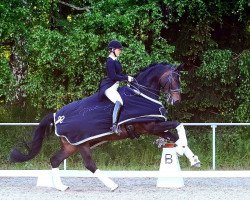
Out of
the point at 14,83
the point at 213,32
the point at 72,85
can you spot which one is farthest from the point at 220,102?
the point at 14,83

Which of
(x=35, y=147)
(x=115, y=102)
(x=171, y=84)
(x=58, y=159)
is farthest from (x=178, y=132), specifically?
(x=35, y=147)

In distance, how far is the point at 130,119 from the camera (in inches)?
471

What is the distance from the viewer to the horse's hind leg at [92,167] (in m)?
12.0

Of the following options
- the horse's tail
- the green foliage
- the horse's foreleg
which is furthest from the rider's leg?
the green foliage

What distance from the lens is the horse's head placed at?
12.0m

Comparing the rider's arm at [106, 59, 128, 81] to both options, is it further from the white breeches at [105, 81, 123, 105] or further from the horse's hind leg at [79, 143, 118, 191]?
the horse's hind leg at [79, 143, 118, 191]

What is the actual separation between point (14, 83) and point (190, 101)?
454 centimetres

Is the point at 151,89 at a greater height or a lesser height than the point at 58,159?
greater

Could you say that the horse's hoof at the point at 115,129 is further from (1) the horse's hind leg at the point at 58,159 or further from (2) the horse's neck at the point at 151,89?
(1) the horse's hind leg at the point at 58,159

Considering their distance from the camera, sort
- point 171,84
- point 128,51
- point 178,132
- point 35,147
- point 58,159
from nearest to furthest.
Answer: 1. point 178,132
2. point 171,84
3. point 58,159
4. point 35,147
5. point 128,51

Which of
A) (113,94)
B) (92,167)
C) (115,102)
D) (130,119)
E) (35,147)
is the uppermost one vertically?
(113,94)

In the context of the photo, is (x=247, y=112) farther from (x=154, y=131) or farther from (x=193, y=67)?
(x=154, y=131)

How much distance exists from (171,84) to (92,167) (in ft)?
6.05

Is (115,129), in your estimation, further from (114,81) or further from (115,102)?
(114,81)
